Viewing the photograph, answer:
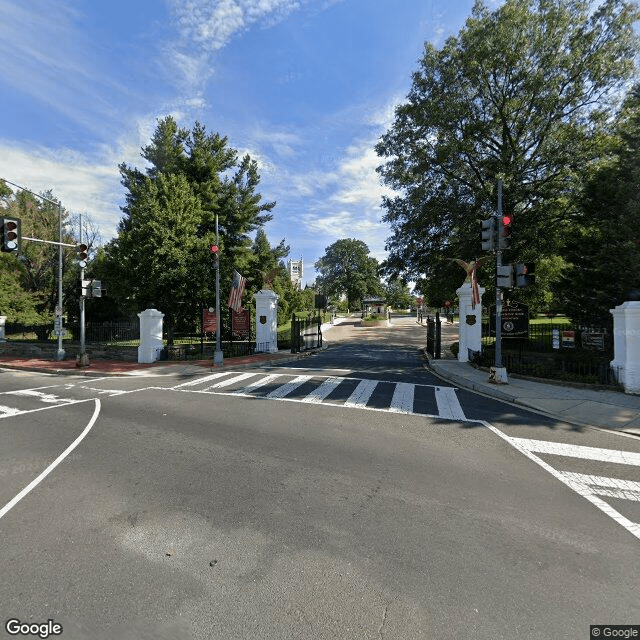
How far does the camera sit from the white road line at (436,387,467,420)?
9.01 m

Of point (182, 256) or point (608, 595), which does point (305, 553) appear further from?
point (182, 256)

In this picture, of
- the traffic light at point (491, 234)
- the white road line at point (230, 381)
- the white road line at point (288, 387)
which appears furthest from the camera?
the white road line at point (230, 381)

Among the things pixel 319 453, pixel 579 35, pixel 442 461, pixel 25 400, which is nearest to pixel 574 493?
pixel 442 461

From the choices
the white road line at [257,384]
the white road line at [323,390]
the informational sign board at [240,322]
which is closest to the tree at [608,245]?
the white road line at [323,390]

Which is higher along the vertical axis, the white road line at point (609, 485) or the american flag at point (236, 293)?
the american flag at point (236, 293)

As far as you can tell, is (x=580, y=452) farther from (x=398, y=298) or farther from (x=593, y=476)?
(x=398, y=298)

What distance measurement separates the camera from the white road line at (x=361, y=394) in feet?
33.0

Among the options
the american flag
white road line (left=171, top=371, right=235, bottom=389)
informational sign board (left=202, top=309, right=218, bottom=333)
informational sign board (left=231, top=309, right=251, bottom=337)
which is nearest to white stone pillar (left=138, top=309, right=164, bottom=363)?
informational sign board (left=202, top=309, right=218, bottom=333)

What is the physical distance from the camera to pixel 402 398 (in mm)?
10734

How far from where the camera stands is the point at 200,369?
16.7m

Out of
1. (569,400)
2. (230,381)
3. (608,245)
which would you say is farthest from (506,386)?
(230,381)

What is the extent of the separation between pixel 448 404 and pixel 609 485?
196 inches

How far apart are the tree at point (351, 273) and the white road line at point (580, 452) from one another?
94.0 m

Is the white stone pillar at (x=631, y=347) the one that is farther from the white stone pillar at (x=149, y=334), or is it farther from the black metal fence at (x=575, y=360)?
the white stone pillar at (x=149, y=334)
